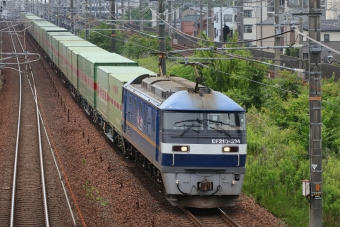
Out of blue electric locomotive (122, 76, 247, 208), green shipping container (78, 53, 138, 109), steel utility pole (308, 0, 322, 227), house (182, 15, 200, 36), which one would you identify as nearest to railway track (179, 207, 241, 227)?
blue electric locomotive (122, 76, 247, 208)

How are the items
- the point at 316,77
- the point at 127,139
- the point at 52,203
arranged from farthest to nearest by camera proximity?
the point at 127,139 < the point at 52,203 < the point at 316,77

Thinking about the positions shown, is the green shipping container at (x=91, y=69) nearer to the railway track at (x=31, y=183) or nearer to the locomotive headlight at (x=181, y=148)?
the railway track at (x=31, y=183)

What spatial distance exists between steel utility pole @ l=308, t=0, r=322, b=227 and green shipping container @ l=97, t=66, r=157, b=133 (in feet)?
30.0

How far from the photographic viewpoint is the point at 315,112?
39.7ft

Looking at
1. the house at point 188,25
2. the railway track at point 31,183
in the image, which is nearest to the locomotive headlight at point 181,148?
the railway track at point 31,183

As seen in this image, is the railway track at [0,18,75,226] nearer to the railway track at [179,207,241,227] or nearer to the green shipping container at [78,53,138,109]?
the green shipping container at [78,53,138,109]

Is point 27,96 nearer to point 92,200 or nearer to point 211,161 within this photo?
point 92,200

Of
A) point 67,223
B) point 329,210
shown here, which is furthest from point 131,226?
point 329,210

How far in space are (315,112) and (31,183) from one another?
29.8ft

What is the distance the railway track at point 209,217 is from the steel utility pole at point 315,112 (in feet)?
5.83

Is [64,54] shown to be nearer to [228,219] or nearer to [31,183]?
[31,183]

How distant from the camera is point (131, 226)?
14.0 m

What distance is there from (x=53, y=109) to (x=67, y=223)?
18.4 meters

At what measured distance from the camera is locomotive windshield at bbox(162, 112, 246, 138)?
1427 cm
